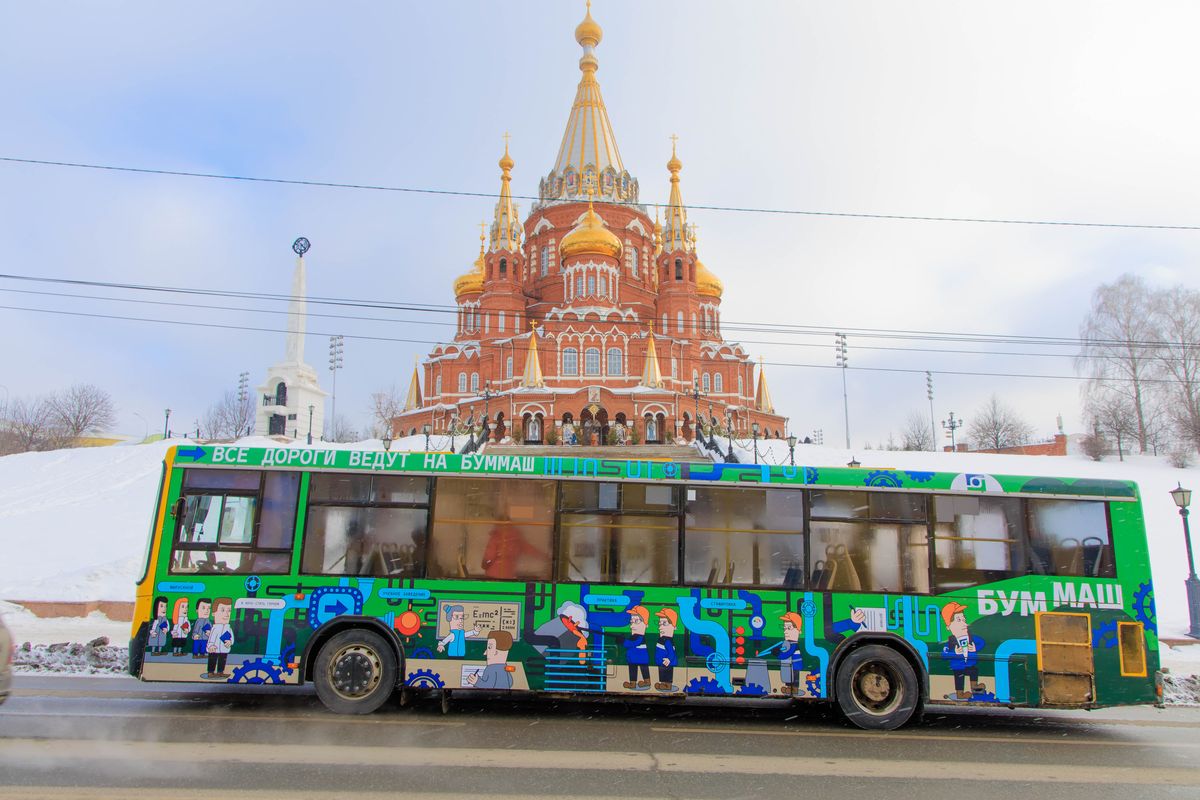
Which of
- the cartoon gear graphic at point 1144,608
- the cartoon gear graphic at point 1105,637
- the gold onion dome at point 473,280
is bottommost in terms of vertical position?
the cartoon gear graphic at point 1105,637

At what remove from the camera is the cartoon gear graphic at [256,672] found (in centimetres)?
831

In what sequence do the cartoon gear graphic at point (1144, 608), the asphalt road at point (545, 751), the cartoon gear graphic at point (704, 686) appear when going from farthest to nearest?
the cartoon gear graphic at point (1144, 608) → the cartoon gear graphic at point (704, 686) → the asphalt road at point (545, 751)

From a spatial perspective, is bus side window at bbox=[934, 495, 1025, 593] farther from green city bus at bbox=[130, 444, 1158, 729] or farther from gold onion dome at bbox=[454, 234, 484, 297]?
gold onion dome at bbox=[454, 234, 484, 297]

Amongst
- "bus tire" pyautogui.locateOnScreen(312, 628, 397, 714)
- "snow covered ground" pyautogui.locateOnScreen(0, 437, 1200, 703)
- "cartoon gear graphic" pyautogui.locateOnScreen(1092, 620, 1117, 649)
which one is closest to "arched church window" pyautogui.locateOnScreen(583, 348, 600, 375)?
"snow covered ground" pyautogui.locateOnScreen(0, 437, 1200, 703)

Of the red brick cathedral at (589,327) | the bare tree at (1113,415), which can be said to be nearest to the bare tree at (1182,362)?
the bare tree at (1113,415)

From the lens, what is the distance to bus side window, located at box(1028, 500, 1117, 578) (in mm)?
8617

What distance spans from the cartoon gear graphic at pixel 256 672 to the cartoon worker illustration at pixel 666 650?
4.06m

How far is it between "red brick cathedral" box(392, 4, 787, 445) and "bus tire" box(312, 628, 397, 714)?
36.9m

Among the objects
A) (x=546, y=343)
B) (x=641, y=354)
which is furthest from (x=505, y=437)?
(x=641, y=354)

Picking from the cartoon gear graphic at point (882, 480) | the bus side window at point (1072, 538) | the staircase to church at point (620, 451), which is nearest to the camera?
the bus side window at point (1072, 538)

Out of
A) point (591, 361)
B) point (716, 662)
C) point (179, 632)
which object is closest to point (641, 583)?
point (716, 662)

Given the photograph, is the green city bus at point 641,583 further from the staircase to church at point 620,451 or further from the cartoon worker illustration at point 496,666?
the staircase to church at point 620,451

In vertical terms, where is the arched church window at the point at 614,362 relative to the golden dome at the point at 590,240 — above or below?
below

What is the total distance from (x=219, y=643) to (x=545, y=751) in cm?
396
